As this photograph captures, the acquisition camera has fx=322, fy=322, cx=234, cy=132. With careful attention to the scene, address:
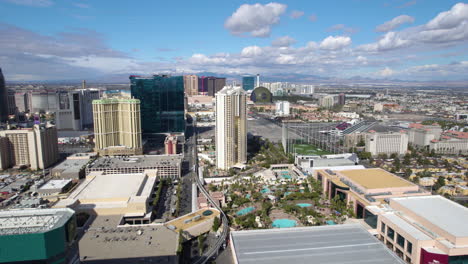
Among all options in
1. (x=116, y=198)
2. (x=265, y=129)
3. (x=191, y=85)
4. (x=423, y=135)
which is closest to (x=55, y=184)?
(x=116, y=198)

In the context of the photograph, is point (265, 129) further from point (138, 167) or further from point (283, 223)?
point (283, 223)

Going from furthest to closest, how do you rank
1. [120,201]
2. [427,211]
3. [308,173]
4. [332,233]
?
[308,173] < [120,201] < [427,211] < [332,233]

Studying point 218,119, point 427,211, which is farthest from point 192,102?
point 427,211

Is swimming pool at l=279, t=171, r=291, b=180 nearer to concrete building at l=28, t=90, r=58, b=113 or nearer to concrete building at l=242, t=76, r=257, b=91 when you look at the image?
concrete building at l=28, t=90, r=58, b=113

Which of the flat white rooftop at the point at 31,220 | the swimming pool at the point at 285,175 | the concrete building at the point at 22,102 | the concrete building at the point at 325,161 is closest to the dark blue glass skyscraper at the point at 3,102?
the concrete building at the point at 22,102

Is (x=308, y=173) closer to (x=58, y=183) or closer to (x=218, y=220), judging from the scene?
(x=218, y=220)

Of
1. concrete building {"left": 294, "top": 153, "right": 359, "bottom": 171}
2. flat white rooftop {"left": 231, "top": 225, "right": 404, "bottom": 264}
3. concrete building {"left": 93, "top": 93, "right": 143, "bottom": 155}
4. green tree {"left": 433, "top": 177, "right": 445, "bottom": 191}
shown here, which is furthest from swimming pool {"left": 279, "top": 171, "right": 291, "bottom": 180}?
concrete building {"left": 93, "top": 93, "right": 143, "bottom": 155}
